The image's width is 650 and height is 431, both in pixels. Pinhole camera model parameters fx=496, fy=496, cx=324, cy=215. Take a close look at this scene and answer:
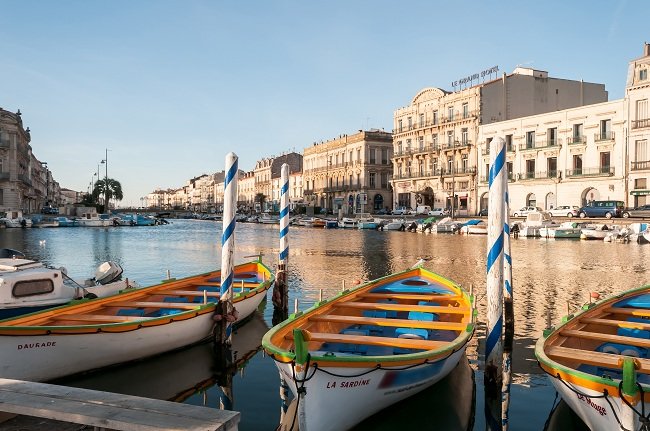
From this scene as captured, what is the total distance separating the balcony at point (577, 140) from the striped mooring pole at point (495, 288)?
50.8m

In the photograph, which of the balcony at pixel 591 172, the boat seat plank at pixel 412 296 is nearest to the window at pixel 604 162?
the balcony at pixel 591 172

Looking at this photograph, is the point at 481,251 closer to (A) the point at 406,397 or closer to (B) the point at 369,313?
(B) the point at 369,313

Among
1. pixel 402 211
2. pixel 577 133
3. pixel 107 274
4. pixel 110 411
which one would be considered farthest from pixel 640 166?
pixel 110 411

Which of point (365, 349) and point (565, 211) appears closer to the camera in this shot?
point (365, 349)

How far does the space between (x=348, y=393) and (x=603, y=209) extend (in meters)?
49.0

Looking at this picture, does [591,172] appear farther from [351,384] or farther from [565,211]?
[351,384]

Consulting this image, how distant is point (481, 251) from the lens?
35094mm

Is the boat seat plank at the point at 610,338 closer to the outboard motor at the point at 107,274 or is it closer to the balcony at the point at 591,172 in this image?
the outboard motor at the point at 107,274

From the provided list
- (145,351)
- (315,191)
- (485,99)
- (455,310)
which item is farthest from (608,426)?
(315,191)

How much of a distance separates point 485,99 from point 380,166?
2419 centimetres

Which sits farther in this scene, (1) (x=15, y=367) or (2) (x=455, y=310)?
(2) (x=455, y=310)

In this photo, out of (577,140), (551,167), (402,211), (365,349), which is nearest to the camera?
(365,349)

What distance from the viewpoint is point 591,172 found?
52188 millimetres

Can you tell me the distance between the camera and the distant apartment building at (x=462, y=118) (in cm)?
6469
